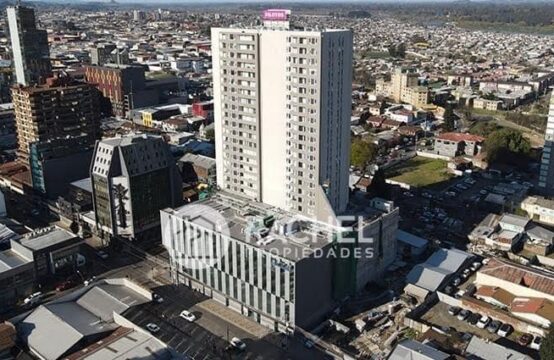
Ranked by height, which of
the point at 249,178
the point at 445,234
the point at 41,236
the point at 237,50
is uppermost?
the point at 237,50

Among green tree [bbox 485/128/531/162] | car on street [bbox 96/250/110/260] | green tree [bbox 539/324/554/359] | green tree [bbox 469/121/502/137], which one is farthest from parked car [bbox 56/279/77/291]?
green tree [bbox 469/121/502/137]

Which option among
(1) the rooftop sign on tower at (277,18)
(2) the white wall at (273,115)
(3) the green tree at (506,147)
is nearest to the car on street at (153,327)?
(2) the white wall at (273,115)

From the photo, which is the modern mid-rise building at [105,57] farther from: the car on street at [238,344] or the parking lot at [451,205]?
the car on street at [238,344]

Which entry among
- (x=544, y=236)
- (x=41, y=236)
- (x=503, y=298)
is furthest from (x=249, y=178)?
(x=544, y=236)

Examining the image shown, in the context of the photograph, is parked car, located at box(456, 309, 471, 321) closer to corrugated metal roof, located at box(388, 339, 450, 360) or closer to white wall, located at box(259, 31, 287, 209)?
corrugated metal roof, located at box(388, 339, 450, 360)

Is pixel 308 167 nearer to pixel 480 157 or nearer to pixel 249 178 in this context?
pixel 249 178

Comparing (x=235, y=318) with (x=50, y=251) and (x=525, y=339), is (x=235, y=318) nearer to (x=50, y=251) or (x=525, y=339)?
(x=50, y=251)

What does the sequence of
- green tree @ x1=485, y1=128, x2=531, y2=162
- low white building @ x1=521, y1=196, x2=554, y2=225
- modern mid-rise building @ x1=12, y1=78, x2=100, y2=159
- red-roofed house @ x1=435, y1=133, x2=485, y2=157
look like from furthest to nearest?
red-roofed house @ x1=435, y1=133, x2=485, y2=157
green tree @ x1=485, y1=128, x2=531, y2=162
modern mid-rise building @ x1=12, y1=78, x2=100, y2=159
low white building @ x1=521, y1=196, x2=554, y2=225
